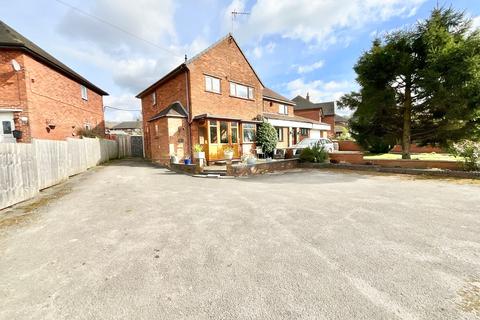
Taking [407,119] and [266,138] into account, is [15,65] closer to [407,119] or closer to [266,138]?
[266,138]

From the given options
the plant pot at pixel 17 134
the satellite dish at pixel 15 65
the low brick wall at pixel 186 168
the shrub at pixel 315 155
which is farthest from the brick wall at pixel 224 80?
the plant pot at pixel 17 134

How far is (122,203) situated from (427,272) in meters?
6.89

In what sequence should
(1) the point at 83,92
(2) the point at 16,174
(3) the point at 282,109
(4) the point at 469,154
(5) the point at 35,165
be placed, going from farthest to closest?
(3) the point at 282,109 → (1) the point at 83,92 → (4) the point at 469,154 → (5) the point at 35,165 → (2) the point at 16,174

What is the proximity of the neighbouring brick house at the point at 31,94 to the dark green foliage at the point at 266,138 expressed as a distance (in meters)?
14.2

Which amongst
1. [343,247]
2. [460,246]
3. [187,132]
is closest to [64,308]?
[343,247]

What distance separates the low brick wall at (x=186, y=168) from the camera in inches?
477

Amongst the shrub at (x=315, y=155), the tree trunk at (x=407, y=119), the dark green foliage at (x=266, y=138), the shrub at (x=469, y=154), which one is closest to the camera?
the shrub at (x=469, y=154)

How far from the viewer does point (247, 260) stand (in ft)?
10.4

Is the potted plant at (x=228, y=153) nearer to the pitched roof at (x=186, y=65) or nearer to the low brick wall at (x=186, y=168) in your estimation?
the low brick wall at (x=186, y=168)

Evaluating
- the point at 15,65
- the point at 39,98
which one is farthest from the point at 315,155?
the point at 15,65

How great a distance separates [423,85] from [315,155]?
6330mm

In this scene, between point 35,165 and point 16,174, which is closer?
point 16,174

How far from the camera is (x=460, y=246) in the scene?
3.38 meters

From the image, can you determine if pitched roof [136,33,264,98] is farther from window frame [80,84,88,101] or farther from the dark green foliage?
window frame [80,84,88,101]
